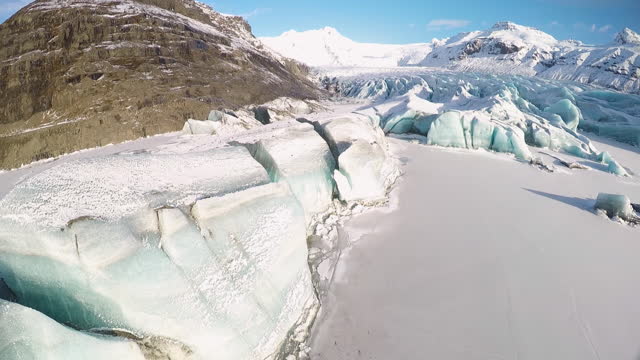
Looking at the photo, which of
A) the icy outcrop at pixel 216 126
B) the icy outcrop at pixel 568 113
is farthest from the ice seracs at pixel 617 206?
the icy outcrop at pixel 216 126

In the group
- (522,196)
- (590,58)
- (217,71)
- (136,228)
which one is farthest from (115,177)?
(590,58)

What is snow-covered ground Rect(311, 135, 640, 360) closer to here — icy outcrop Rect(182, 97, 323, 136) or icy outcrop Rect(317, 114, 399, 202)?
icy outcrop Rect(317, 114, 399, 202)

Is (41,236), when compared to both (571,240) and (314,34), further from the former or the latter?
(314,34)

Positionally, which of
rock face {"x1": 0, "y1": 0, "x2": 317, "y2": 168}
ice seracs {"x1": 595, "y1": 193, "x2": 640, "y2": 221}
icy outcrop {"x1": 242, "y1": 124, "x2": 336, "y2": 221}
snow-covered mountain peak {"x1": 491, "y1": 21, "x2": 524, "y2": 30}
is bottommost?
ice seracs {"x1": 595, "y1": 193, "x2": 640, "y2": 221}

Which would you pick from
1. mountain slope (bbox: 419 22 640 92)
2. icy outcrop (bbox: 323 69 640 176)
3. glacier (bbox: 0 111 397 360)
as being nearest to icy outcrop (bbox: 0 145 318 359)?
glacier (bbox: 0 111 397 360)

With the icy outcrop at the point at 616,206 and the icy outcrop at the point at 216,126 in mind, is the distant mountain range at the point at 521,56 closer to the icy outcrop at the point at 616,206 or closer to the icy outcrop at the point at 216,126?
the icy outcrop at the point at 616,206

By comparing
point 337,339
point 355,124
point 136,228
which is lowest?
point 337,339

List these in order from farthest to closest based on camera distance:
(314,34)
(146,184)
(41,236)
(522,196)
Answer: (314,34), (522,196), (146,184), (41,236)
